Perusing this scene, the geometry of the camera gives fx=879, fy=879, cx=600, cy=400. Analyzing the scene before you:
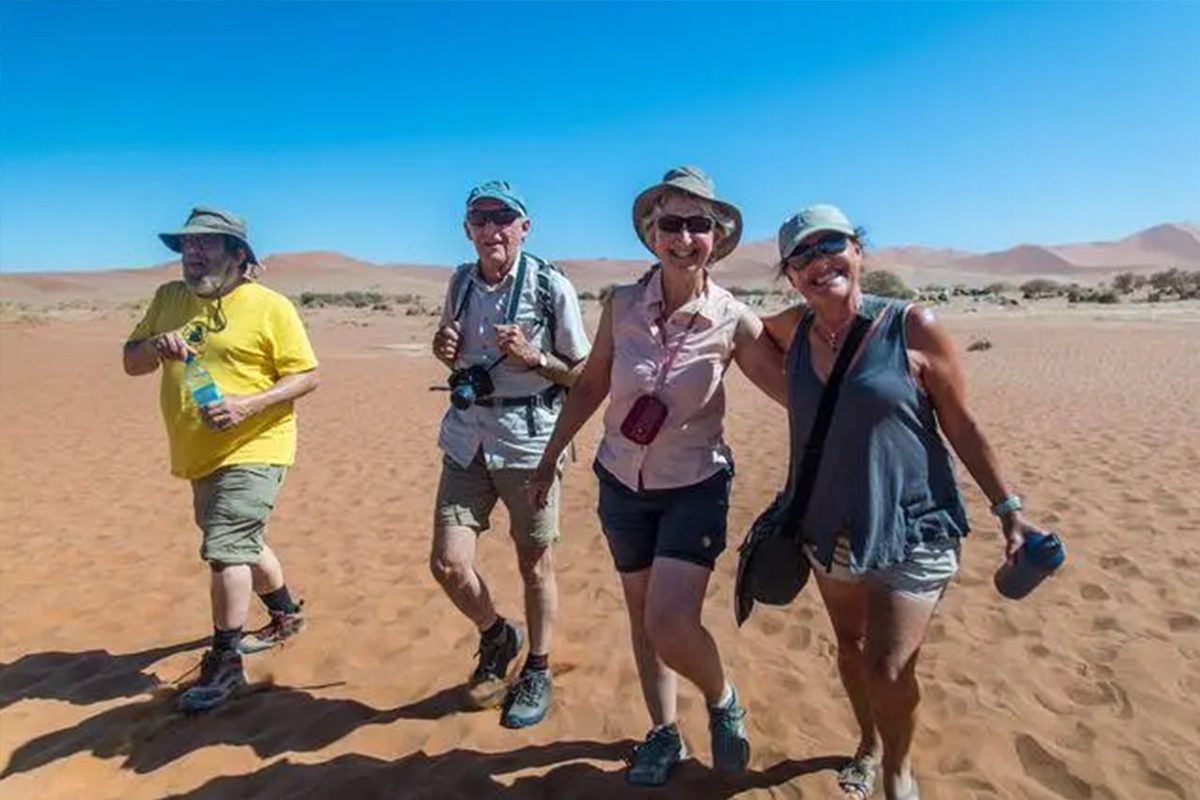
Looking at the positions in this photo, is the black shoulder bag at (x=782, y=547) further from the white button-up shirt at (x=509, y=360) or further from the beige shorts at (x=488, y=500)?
the white button-up shirt at (x=509, y=360)

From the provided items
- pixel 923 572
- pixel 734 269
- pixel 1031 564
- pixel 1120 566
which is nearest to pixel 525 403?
pixel 923 572

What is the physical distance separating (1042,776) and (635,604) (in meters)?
1.59

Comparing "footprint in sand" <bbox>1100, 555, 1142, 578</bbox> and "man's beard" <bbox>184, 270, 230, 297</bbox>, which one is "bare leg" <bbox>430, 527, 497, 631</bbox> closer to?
"man's beard" <bbox>184, 270, 230, 297</bbox>

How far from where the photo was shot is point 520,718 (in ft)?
11.5

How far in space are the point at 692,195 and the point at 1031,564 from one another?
1434 millimetres

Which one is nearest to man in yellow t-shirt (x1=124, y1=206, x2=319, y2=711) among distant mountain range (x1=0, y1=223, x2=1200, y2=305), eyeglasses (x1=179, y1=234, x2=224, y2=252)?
eyeglasses (x1=179, y1=234, x2=224, y2=252)

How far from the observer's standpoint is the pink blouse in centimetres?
279

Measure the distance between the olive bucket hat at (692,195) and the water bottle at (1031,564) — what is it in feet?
4.19

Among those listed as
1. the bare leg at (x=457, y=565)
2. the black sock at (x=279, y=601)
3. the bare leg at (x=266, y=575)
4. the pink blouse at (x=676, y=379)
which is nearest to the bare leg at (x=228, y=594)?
the bare leg at (x=266, y=575)

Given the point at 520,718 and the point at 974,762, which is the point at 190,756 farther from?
the point at 974,762

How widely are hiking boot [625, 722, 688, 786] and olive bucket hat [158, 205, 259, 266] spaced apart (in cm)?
260

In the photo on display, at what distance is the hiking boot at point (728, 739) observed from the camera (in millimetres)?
2859

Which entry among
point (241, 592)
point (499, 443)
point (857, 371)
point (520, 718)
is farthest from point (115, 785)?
point (857, 371)

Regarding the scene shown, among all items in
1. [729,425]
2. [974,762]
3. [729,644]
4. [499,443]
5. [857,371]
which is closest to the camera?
[857,371]
